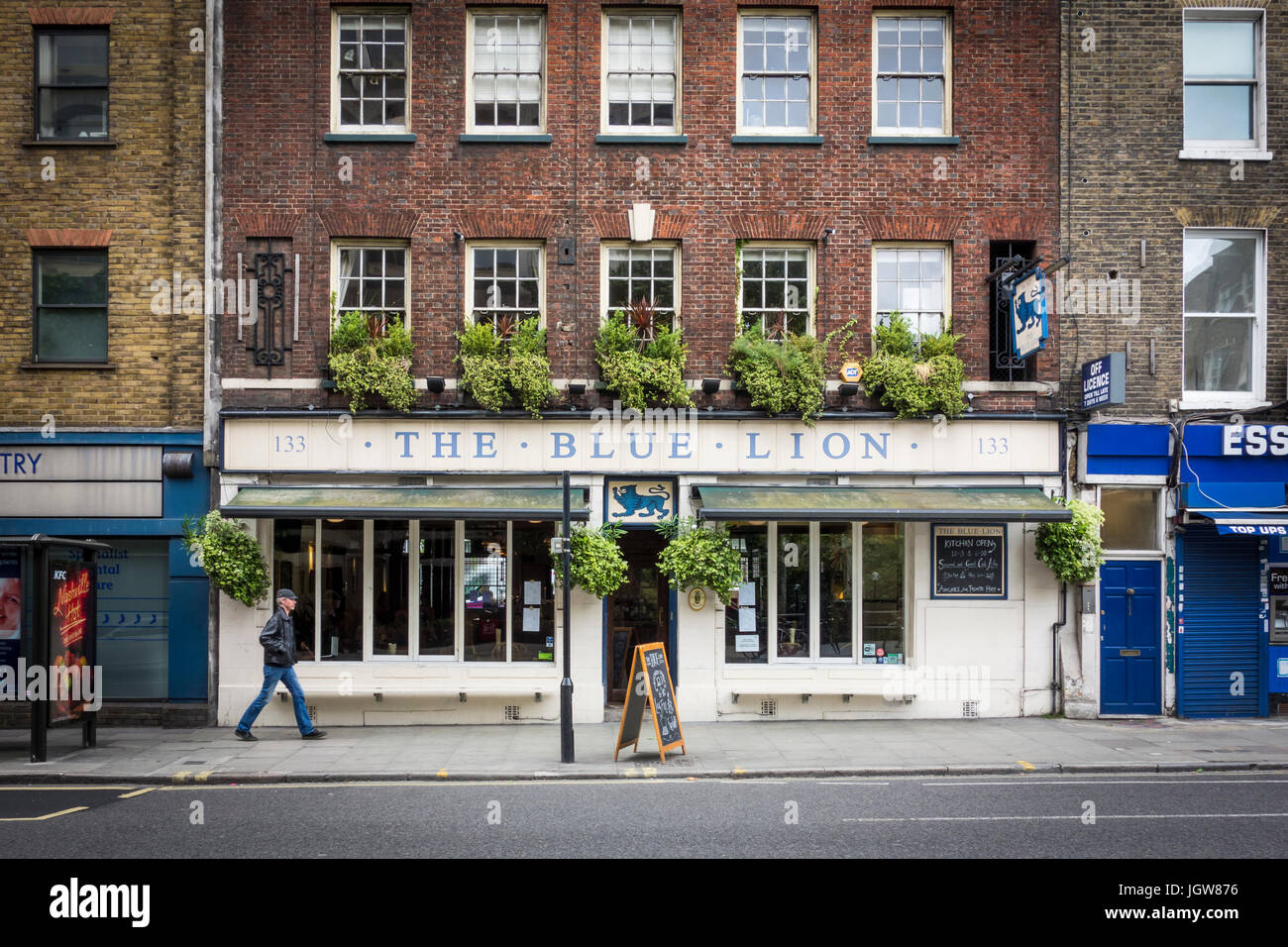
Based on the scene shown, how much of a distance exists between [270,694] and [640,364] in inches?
276

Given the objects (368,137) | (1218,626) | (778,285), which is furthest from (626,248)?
(1218,626)

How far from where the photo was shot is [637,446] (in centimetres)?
1466

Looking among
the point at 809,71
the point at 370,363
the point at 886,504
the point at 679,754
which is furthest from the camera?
the point at 809,71

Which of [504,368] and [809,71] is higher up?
[809,71]

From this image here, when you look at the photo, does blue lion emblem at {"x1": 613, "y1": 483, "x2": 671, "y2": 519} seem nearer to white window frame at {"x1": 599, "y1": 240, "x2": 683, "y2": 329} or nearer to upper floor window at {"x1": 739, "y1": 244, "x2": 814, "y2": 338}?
white window frame at {"x1": 599, "y1": 240, "x2": 683, "y2": 329}

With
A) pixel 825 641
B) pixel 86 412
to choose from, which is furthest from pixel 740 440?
pixel 86 412

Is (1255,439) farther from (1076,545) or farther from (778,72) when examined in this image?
(778,72)

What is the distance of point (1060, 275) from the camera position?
593 inches

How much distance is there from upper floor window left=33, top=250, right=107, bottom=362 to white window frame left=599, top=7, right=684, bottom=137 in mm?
8072

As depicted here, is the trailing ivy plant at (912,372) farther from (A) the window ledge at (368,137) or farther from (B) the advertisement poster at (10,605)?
(B) the advertisement poster at (10,605)

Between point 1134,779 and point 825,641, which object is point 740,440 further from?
point 1134,779

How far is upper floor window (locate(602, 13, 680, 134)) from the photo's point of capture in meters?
15.1

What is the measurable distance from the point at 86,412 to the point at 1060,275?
1517 cm

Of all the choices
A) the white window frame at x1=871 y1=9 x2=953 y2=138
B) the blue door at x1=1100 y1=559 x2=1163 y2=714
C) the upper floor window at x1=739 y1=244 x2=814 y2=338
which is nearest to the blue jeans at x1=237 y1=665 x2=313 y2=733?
the upper floor window at x1=739 y1=244 x2=814 y2=338
